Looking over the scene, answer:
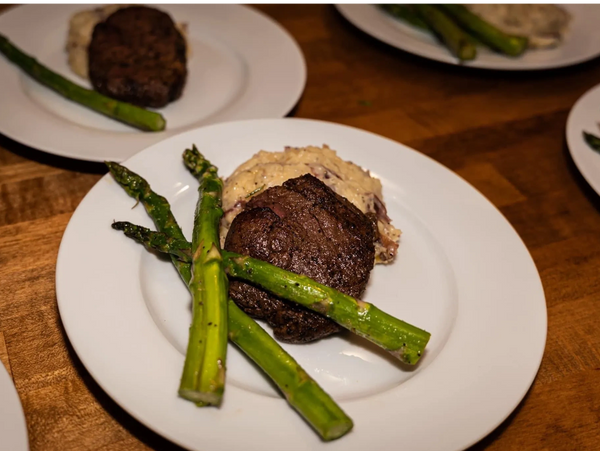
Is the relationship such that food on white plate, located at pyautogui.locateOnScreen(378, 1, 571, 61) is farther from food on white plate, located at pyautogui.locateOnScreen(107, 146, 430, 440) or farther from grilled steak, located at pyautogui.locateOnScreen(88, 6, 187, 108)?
food on white plate, located at pyautogui.locateOnScreen(107, 146, 430, 440)

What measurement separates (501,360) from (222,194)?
1.75 m

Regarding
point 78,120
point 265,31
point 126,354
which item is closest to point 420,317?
point 126,354

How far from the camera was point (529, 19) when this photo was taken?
219 inches

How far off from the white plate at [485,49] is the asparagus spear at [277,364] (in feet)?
10.7

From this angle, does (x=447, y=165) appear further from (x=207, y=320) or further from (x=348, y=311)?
(x=207, y=320)

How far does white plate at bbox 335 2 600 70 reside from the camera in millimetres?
5219

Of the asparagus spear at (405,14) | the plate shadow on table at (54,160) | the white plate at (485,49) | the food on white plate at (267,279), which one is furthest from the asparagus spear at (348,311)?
the asparagus spear at (405,14)

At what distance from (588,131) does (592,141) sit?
0.68 ft

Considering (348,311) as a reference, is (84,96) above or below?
below

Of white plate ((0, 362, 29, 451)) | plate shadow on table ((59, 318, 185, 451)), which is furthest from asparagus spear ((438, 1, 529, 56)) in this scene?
white plate ((0, 362, 29, 451))

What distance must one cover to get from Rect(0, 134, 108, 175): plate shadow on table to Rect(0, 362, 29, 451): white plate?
1.91 m

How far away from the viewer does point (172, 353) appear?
8.42 feet

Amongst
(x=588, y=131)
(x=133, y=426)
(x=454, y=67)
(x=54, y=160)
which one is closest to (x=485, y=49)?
(x=454, y=67)

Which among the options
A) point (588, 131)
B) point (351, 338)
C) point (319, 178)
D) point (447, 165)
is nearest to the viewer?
point (351, 338)
